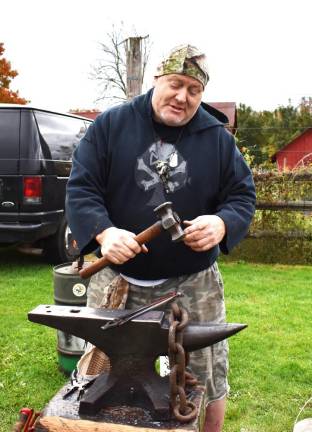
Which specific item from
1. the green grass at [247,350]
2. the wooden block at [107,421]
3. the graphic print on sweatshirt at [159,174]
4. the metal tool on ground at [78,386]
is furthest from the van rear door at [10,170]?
the wooden block at [107,421]

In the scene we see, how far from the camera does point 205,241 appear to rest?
190 cm

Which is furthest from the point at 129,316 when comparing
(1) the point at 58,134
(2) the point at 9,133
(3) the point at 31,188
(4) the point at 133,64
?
(4) the point at 133,64

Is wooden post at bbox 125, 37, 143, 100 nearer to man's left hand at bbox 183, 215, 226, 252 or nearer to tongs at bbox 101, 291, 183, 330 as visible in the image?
man's left hand at bbox 183, 215, 226, 252

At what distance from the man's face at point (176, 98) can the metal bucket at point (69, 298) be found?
196 centimetres

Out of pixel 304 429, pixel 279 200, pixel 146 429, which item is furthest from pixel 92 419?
pixel 279 200

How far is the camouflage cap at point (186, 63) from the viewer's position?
199 centimetres

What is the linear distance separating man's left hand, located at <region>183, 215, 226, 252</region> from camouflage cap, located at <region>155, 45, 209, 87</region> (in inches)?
21.9

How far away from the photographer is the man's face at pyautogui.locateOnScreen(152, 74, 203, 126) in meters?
2.02

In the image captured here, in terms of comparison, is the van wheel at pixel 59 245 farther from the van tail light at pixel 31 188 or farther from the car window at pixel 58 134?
the car window at pixel 58 134

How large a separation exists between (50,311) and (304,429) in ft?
6.26

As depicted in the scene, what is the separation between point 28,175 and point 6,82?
70.2 ft

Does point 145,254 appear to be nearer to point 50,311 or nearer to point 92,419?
point 50,311

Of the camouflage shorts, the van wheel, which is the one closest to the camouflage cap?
the camouflage shorts

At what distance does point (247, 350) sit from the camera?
14.3ft
